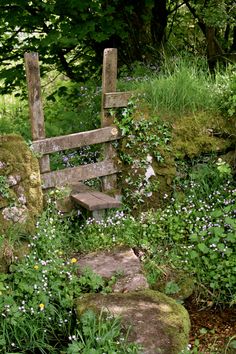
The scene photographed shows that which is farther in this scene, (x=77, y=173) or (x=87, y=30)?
(x=87, y=30)

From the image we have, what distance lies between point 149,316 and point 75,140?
2270 millimetres

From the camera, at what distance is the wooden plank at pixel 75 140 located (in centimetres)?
542

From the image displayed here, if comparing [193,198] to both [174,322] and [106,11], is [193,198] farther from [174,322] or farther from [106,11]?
[106,11]

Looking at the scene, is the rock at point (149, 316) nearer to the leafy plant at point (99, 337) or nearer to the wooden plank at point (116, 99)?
the leafy plant at point (99, 337)

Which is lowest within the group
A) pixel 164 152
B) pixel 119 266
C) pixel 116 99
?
pixel 119 266

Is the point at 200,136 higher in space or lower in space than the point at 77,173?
higher

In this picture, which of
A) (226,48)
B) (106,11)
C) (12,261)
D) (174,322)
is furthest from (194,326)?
(226,48)

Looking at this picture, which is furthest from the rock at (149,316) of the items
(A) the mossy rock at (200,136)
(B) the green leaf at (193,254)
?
(A) the mossy rock at (200,136)

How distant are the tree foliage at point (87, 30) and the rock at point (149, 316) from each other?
4702 mm

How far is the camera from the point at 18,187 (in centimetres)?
500

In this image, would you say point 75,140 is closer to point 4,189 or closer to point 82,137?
point 82,137

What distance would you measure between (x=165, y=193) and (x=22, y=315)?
2532 millimetres

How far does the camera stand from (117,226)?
5480 mm

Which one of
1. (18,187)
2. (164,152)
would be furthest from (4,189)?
(164,152)
